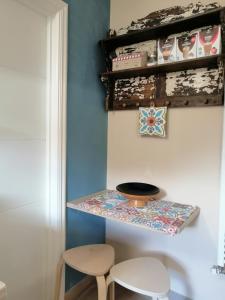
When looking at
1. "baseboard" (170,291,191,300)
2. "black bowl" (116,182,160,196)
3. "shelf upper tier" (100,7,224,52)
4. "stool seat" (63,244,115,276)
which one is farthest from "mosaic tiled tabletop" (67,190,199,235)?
"shelf upper tier" (100,7,224,52)

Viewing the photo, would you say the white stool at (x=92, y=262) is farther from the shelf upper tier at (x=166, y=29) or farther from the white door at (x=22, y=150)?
the shelf upper tier at (x=166, y=29)

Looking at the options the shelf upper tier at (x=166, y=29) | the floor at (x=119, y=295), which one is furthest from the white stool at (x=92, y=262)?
the shelf upper tier at (x=166, y=29)

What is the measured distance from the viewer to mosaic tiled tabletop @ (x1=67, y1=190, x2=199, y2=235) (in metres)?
1.29

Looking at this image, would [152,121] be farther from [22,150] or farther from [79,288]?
[79,288]

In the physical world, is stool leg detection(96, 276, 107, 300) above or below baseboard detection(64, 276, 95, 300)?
above

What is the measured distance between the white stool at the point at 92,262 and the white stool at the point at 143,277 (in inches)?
2.1

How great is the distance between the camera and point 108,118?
1.98 m

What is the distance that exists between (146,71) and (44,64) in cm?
71

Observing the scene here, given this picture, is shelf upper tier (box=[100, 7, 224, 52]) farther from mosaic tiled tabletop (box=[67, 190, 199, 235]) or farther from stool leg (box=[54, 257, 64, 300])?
stool leg (box=[54, 257, 64, 300])

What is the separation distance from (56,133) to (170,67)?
2.88ft

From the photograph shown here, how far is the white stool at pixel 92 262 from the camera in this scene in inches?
49.8

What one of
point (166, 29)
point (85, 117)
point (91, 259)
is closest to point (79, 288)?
point (91, 259)

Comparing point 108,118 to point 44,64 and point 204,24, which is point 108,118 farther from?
point 204,24

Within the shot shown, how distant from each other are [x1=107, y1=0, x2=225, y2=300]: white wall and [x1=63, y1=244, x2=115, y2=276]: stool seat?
0.48m
